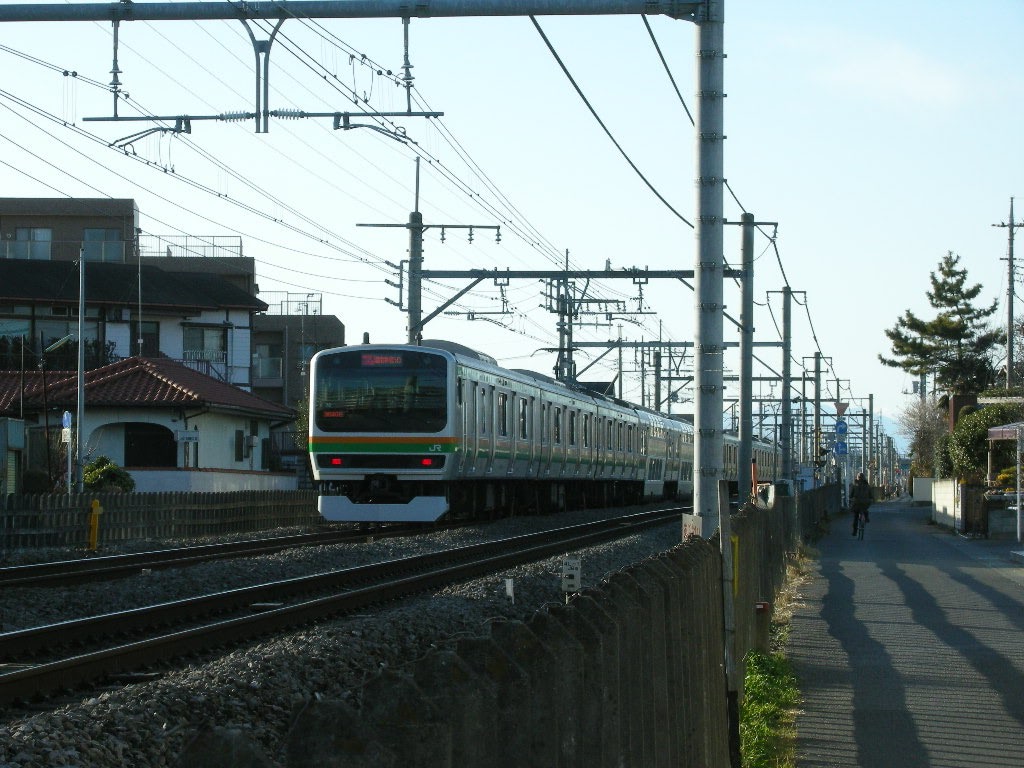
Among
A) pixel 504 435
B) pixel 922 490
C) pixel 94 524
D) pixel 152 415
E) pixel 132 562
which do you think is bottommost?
pixel 922 490

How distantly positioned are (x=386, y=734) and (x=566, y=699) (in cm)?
106

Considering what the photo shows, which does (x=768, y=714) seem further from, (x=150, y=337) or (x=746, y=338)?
(x=150, y=337)

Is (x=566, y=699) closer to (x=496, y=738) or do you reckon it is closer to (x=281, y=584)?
(x=496, y=738)

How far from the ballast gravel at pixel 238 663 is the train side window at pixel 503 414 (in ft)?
25.8

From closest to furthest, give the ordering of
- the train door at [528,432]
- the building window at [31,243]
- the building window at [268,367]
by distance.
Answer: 1. the train door at [528,432]
2. the building window at [31,243]
3. the building window at [268,367]

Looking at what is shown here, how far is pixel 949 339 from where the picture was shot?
241 feet

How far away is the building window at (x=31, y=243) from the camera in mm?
62250

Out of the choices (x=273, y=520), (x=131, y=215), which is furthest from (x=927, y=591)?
(x=131, y=215)

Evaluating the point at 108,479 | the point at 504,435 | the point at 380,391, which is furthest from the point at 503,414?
the point at 108,479

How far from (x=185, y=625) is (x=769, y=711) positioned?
538cm

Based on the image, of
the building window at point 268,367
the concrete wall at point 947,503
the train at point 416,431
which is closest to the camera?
the train at point 416,431

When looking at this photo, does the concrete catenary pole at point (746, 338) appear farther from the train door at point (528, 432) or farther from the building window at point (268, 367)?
the building window at point (268, 367)

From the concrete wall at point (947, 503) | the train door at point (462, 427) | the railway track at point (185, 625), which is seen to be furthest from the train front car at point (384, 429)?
the concrete wall at point (947, 503)

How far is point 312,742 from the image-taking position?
2318 millimetres
